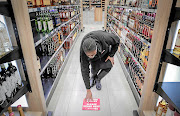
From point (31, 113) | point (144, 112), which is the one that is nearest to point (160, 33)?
point (144, 112)

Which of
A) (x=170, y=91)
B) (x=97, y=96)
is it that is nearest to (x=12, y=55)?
(x=97, y=96)

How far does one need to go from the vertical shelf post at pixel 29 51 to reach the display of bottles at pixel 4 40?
0.43 ft

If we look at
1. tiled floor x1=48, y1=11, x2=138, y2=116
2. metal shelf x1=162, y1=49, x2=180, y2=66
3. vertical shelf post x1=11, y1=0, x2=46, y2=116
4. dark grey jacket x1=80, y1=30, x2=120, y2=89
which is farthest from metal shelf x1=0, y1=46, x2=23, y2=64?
metal shelf x1=162, y1=49, x2=180, y2=66

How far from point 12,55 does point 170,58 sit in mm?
1635

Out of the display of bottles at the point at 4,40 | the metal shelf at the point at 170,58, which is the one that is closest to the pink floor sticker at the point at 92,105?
the metal shelf at the point at 170,58

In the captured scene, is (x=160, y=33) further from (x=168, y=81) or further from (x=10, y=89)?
(x=10, y=89)

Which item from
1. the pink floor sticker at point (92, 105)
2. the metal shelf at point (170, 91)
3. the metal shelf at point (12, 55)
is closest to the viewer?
the metal shelf at point (12, 55)

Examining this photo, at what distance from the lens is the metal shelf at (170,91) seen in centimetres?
133

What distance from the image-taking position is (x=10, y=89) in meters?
1.41

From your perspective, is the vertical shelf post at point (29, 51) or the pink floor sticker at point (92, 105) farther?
the pink floor sticker at point (92, 105)

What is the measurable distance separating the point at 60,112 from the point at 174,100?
159 cm

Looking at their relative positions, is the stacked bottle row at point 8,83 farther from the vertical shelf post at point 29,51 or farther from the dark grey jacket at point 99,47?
the dark grey jacket at point 99,47

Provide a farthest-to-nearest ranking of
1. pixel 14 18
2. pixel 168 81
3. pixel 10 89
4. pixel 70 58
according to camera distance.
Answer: pixel 70 58 < pixel 168 81 < pixel 10 89 < pixel 14 18

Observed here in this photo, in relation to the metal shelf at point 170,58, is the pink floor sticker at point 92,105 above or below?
below
